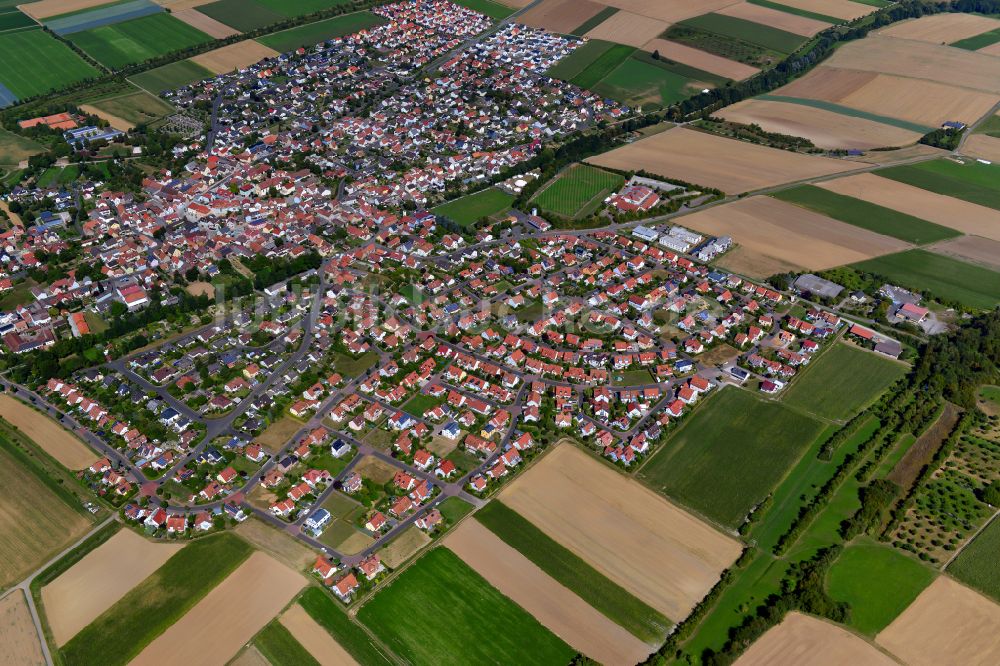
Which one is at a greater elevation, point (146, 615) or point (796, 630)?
point (796, 630)

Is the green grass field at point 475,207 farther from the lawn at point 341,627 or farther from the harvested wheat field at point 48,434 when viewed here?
A: the lawn at point 341,627

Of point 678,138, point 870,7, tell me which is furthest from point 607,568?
point 870,7

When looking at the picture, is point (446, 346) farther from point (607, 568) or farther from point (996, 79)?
point (996, 79)

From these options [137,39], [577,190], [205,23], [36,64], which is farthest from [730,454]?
[205,23]

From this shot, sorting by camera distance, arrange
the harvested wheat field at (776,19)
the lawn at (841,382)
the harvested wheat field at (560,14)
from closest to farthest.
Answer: the lawn at (841,382) → the harvested wheat field at (776,19) → the harvested wheat field at (560,14)

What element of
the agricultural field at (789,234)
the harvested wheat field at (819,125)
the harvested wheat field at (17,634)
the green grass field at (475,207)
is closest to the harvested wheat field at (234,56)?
the green grass field at (475,207)

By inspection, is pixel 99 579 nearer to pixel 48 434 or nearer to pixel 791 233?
pixel 48 434

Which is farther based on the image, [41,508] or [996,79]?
[996,79]
